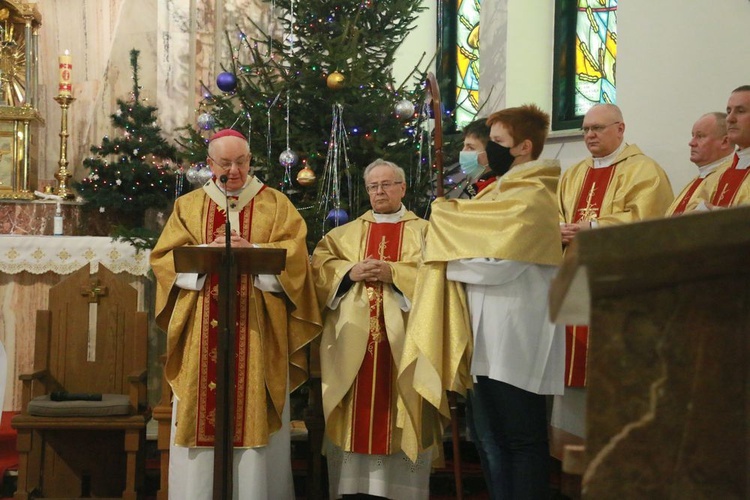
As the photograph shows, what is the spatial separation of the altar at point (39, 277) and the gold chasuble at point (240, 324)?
2.46 m

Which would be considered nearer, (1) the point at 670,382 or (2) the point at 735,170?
(1) the point at 670,382

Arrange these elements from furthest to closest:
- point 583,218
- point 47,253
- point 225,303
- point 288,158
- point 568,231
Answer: point 47,253 → point 288,158 → point 583,218 → point 568,231 → point 225,303

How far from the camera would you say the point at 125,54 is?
892 cm

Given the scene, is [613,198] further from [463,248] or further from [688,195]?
Answer: [463,248]

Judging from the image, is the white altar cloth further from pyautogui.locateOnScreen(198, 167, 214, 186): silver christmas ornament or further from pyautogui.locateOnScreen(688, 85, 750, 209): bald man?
pyautogui.locateOnScreen(688, 85, 750, 209): bald man

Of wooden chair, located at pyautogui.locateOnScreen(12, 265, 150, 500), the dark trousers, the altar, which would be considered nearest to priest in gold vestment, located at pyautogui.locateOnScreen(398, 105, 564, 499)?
the dark trousers

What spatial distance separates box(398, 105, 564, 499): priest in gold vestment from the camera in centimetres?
363

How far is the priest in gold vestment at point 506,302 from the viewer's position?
3.63 metres

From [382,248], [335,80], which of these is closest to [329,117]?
[335,80]

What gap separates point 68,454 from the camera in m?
5.42

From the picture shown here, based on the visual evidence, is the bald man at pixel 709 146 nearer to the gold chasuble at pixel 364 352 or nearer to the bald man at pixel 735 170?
the bald man at pixel 735 170

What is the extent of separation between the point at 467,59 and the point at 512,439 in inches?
250

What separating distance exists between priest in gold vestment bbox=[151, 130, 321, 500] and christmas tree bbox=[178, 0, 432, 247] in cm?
146

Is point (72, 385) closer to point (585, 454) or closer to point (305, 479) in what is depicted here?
point (305, 479)
